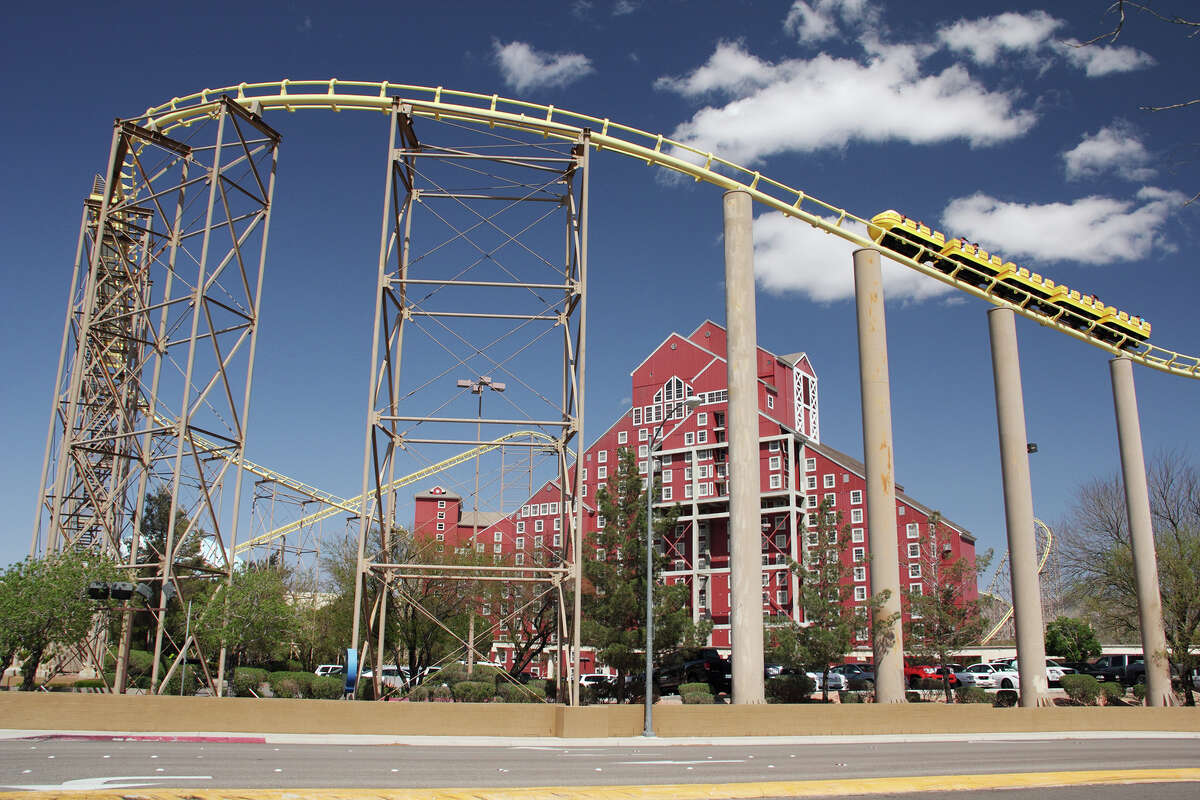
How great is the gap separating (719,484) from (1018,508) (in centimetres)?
3620

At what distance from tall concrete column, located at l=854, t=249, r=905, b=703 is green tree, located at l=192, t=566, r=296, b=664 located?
63.8 feet

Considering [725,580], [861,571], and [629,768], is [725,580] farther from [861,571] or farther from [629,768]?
[629,768]

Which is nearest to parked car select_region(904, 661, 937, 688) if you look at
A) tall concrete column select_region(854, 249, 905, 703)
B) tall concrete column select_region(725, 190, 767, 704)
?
tall concrete column select_region(854, 249, 905, 703)

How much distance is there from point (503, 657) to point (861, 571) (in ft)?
98.9

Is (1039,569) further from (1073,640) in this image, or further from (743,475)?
(743,475)

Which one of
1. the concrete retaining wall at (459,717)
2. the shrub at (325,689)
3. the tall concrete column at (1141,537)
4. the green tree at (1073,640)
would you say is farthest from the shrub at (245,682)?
the green tree at (1073,640)

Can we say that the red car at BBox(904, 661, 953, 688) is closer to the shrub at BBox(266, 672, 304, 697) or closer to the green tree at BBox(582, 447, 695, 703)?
the green tree at BBox(582, 447, 695, 703)

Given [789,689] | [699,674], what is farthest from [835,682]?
[789,689]

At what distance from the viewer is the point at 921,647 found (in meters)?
37.6

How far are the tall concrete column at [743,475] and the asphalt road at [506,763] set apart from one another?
396 cm

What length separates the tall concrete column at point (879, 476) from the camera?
2867cm

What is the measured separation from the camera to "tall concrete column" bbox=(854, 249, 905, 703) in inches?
1129

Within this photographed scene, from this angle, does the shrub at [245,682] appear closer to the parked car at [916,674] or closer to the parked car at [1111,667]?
the parked car at [916,674]

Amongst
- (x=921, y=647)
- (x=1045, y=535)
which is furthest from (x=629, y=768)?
(x=1045, y=535)
